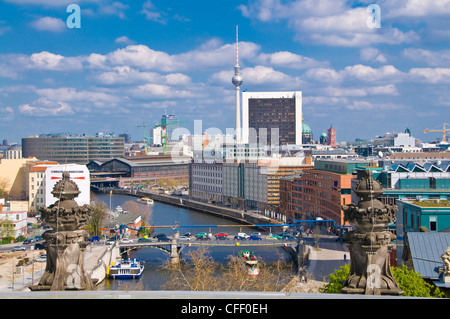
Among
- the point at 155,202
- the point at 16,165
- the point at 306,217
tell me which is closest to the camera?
the point at 306,217

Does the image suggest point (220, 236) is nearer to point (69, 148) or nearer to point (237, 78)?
point (69, 148)

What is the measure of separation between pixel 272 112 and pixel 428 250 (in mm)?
51844

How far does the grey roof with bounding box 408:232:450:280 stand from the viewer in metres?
5.55

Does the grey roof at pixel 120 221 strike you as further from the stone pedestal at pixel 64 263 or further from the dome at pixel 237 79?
the dome at pixel 237 79

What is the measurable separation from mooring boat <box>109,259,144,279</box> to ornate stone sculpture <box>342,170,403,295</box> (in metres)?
11.9

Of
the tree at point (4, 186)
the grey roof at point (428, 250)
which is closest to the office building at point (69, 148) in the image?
the tree at point (4, 186)

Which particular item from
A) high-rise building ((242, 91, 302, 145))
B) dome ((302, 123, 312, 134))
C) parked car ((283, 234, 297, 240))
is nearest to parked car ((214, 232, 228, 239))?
parked car ((283, 234, 297, 240))

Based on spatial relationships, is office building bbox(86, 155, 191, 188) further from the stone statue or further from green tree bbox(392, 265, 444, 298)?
green tree bbox(392, 265, 444, 298)

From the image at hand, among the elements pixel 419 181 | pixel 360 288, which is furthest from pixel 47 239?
pixel 419 181

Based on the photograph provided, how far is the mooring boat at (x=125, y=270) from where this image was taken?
550 inches

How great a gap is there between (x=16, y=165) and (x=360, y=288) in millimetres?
29758

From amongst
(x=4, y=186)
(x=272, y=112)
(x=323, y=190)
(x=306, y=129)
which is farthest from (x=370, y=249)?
(x=306, y=129)
